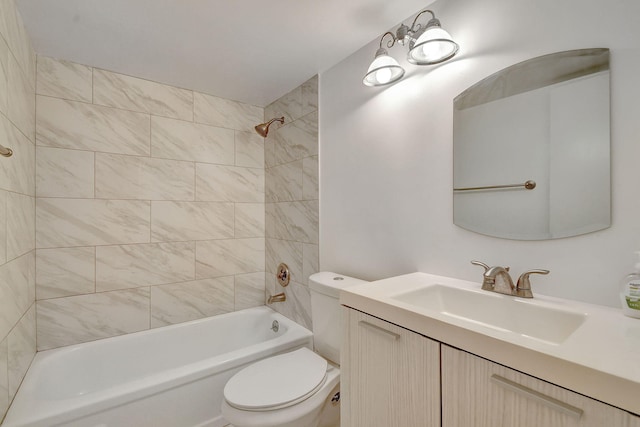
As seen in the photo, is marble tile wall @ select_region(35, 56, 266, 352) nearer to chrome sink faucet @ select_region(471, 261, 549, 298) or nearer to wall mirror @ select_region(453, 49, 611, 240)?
wall mirror @ select_region(453, 49, 611, 240)

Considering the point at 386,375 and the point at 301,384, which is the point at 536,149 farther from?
the point at 301,384

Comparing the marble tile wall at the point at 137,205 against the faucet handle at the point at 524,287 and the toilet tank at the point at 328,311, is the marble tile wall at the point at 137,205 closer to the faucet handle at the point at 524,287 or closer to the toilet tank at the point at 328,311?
the toilet tank at the point at 328,311

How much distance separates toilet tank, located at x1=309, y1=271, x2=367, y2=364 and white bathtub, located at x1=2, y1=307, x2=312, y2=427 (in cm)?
29

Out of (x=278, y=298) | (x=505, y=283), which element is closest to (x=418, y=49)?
(x=505, y=283)

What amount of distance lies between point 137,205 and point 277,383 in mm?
1565

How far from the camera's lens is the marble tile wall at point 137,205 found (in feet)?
6.07

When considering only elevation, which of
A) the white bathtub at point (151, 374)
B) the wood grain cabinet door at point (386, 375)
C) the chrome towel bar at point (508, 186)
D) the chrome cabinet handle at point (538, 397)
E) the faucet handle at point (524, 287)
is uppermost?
the chrome towel bar at point (508, 186)

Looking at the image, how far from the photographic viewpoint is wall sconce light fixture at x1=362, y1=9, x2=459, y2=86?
3.85 feet

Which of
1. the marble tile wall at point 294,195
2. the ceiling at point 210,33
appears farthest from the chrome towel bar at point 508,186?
the marble tile wall at point 294,195

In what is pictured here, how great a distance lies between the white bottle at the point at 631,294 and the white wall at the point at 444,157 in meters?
0.07

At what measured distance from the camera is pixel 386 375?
37.0 inches

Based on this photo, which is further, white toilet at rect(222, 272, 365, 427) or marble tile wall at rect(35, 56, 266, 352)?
marble tile wall at rect(35, 56, 266, 352)

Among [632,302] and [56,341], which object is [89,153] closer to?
[56,341]

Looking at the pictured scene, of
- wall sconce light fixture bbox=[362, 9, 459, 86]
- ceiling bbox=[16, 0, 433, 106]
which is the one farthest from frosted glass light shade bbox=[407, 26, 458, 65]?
ceiling bbox=[16, 0, 433, 106]
